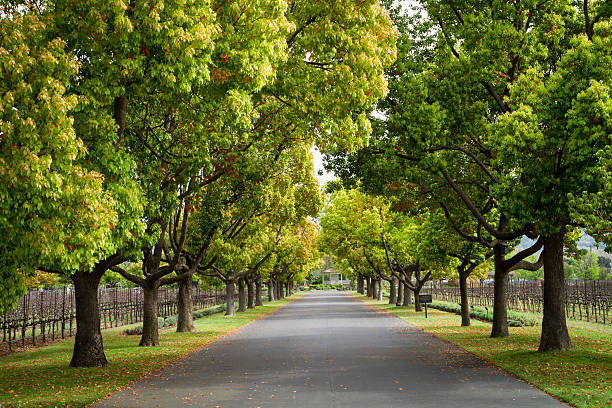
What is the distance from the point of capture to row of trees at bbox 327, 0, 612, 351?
477 inches

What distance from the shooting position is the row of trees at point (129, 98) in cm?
798

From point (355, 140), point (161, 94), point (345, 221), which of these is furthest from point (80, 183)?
point (345, 221)

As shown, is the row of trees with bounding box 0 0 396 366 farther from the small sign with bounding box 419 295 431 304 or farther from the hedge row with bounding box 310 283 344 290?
the hedge row with bounding box 310 283 344 290

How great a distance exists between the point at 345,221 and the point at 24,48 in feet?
122

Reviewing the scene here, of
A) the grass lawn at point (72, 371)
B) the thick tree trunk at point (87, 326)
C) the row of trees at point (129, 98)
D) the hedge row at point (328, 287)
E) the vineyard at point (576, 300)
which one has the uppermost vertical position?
the row of trees at point (129, 98)

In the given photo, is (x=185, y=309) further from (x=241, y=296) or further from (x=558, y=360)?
(x=241, y=296)

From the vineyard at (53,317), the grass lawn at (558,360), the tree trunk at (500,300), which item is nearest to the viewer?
the grass lawn at (558,360)

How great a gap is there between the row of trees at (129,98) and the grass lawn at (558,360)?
6377 millimetres

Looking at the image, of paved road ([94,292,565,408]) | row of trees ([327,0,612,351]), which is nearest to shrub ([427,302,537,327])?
row of trees ([327,0,612,351])

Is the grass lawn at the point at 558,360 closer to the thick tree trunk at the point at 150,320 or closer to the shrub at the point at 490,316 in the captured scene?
the shrub at the point at 490,316

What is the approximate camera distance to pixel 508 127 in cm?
1265

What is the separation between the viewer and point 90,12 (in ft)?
28.6

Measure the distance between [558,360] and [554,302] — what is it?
2.12m

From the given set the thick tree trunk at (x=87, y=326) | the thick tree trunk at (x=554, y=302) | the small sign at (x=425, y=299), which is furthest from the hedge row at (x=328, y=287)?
the thick tree trunk at (x=87, y=326)
